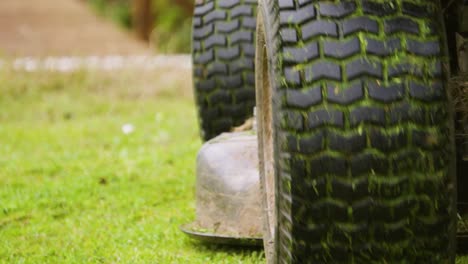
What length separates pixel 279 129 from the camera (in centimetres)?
212

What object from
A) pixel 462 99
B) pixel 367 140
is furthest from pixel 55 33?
pixel 367 140

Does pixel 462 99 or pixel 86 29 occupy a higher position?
pixel 86 29

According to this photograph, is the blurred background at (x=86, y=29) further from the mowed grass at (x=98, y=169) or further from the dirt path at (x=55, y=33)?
the mowed grass at (x=98, y=169)

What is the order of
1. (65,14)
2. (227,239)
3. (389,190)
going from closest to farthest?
(389,190) → (227,239) → (65,14)

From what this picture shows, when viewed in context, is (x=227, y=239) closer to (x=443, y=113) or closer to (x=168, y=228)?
(x=168, y=228)

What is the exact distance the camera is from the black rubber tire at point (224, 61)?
385cm

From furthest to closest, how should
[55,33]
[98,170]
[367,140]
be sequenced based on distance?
[55,33] < [98,170] < [367,140]

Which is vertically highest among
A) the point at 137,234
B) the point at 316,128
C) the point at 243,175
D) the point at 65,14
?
the point at 65,14

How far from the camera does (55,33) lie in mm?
Answer: 13570

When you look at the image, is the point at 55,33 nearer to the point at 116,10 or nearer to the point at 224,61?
the point at 116,10

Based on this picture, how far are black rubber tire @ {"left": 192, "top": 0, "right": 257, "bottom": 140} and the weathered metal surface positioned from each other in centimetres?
62

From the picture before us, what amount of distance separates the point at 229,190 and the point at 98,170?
6.98 ft

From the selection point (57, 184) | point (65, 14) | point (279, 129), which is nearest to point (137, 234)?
point (57, 184)

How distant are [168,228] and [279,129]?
1585 mm
